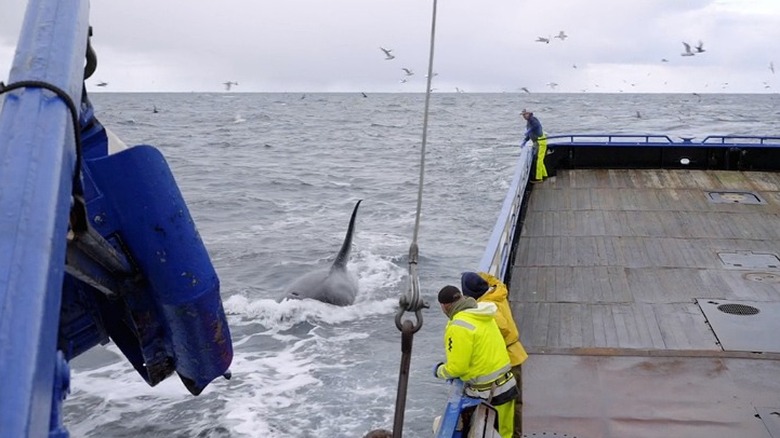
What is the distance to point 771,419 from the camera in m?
6.67

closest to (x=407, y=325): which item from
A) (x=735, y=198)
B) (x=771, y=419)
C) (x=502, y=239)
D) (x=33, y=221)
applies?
(x=33, y=221)

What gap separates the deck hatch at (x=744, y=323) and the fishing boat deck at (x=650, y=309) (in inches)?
0.9

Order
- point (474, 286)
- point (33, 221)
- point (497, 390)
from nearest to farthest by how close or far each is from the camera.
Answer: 1. point (33, 221)
2. point (497, 390)
3. point (474, 286)

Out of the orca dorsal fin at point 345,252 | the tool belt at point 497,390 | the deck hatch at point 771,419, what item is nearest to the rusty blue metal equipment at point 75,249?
the tool belt at point 497,390

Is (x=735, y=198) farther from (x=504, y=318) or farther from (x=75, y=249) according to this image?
(x=75, y=249)

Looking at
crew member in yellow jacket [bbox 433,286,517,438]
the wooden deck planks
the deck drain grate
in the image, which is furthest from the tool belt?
the deck drain grate

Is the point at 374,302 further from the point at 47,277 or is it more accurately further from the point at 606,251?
the point at 47,277

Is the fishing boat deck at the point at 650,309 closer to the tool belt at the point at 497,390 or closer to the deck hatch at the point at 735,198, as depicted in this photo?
the deck hatch at the point at 735,198

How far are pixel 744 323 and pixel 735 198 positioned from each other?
662 cm

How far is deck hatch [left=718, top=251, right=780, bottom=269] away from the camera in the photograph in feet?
35.8

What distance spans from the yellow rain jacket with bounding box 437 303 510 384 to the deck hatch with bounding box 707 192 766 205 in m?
10.2

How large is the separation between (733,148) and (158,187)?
16.1m

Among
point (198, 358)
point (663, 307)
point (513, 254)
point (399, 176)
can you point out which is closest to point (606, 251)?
point (513, 254)

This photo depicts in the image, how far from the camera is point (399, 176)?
40.9m
